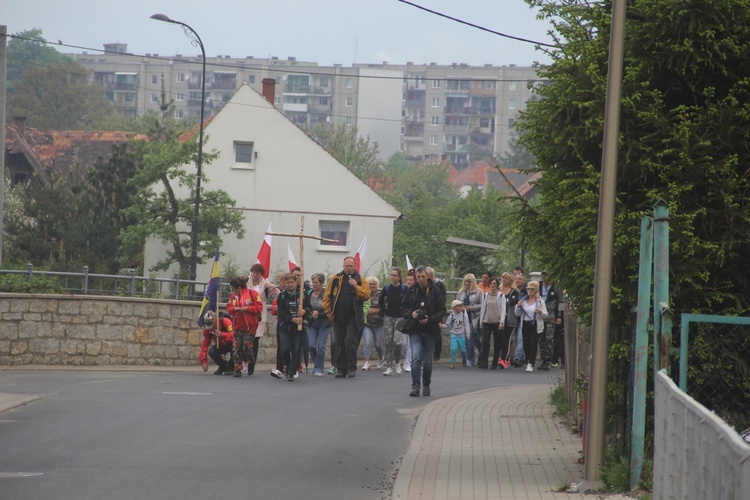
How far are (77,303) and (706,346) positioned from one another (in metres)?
14.2

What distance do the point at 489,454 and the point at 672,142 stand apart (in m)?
3.27

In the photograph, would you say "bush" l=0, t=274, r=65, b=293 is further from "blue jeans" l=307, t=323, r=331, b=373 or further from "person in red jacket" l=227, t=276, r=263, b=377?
"blue jeans" l=307, t=323, r=331, b=373

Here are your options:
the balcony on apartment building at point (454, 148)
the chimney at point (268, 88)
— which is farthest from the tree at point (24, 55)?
the chimney at point (268, 88)

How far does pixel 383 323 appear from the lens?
70.3 ft

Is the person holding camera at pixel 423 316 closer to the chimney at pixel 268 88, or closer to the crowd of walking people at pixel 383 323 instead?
the crowd of walking people at pixel 383 323

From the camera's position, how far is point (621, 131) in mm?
9531

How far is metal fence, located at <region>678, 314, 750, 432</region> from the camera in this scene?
9234mm

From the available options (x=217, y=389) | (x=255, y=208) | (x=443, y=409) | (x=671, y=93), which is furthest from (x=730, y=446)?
(x=255, y=208)

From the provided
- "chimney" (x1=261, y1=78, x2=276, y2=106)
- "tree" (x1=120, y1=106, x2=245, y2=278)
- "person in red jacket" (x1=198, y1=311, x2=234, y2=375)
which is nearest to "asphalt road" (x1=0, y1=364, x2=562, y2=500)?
"person in red jacket" (x1=198, y1=311, x2=234, y2=375)

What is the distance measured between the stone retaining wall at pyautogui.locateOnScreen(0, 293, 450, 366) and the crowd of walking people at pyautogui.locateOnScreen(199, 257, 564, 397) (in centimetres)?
141

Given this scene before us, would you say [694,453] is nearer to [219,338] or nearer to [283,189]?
[219,338]

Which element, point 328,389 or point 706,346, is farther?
point 328,389

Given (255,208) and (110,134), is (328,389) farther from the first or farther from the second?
(110,134)

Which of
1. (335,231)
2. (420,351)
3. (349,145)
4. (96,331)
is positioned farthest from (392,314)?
(349,145)
